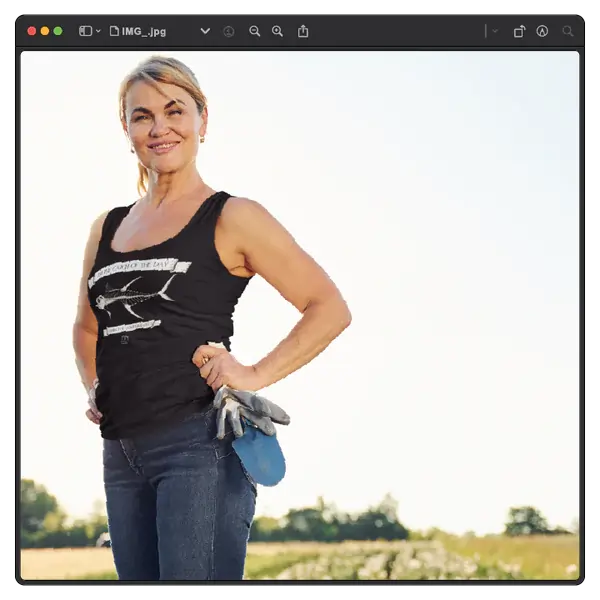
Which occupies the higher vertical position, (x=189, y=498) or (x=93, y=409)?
(x=93, y=409)

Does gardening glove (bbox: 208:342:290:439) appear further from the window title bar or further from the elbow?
the window title bar

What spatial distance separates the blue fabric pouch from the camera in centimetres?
336

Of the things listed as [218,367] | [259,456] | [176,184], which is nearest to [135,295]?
[218,367]

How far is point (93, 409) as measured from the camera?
151 inches

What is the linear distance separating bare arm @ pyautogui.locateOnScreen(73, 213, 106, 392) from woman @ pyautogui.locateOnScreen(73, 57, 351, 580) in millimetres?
260

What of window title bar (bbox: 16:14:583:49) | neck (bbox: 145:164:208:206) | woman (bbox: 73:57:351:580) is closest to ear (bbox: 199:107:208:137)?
woman (bbox: 73:57:351:580)

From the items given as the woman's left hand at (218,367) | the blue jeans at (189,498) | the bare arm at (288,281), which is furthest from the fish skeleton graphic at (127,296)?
the blue jeans at (189,498)

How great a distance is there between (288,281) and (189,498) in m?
0.88

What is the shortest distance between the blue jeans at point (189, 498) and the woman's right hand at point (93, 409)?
0.32m

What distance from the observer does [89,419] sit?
3.87 metres

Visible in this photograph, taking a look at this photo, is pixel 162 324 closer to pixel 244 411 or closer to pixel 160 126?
pixel 244 411

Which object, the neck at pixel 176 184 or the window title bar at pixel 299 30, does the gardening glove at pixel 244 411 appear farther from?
the window title bar at pixel 299 30

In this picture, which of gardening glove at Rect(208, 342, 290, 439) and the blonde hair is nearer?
gardening glove at Rect(208, 342, 290, 439)

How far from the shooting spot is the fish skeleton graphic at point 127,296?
136 inches
